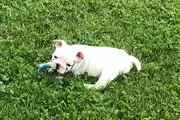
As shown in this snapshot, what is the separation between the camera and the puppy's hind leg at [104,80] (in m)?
6.19

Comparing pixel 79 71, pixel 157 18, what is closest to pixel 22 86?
pixel 79 71

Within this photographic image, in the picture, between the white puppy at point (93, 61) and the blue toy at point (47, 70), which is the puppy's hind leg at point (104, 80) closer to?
the white puppy at point (93, 61)

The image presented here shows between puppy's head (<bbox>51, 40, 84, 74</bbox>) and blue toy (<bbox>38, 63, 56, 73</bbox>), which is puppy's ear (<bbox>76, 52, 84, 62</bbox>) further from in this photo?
blue toy (<bbox>38, 63, 56, 73</bbox>)

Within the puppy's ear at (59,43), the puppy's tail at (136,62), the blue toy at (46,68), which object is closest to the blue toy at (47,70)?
the blue toy at (46,68)

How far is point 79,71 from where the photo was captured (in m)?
6.40

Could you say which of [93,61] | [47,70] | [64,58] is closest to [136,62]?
[93,61]

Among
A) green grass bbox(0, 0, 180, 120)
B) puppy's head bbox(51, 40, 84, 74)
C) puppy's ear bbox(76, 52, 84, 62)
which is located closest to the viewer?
green grass bbox(0, 0, 180, 120)

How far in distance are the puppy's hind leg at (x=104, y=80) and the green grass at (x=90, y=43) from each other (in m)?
0.05

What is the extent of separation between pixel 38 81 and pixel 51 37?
3.42 feet

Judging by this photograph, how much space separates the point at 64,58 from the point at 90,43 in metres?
1.00

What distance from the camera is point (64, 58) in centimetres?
619

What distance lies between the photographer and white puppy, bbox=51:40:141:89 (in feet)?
20.4

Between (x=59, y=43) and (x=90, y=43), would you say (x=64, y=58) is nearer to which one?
(x=59, y=43)

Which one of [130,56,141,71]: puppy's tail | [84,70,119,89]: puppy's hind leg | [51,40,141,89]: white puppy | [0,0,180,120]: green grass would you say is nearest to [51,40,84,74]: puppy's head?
[51,40,141,89]: white puppy
